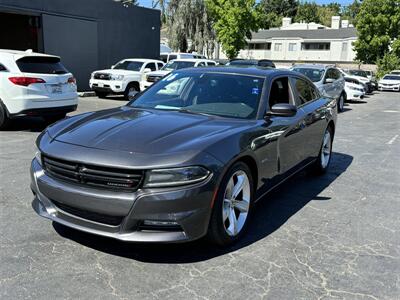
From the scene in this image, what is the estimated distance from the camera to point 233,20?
1359 inches

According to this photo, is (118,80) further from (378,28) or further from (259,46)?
(259,46)

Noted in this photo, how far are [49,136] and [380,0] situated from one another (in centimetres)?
3946

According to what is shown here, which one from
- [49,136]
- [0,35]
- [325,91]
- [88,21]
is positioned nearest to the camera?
[49,136]

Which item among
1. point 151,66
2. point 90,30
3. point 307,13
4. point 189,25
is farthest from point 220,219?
point 307,13

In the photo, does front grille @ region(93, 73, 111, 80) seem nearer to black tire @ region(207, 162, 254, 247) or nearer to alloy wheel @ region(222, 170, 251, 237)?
alloy wheel @ region(222, 170, 251, 237)

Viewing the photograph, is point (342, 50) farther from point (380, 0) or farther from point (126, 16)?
point (126, 16)

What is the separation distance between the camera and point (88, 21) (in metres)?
19.2

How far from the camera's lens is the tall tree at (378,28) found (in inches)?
1467

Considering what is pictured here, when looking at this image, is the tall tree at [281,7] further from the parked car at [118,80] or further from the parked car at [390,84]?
the parked car at [118,80]

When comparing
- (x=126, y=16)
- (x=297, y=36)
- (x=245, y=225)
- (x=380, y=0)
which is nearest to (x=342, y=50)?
(x=297, y=36)

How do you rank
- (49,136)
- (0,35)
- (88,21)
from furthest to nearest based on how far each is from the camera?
(0,35) < (88,21) < (49,136)

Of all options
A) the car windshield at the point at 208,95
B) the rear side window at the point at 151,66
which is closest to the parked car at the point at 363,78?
the rear side window at the point at 151,66

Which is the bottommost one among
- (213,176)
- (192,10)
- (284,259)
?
(284,259)

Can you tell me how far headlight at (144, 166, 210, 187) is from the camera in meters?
3.22
